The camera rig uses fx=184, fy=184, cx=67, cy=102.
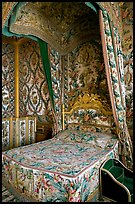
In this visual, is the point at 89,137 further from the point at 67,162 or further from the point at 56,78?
the point at 56,78

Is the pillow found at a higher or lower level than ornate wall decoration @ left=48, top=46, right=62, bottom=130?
lower

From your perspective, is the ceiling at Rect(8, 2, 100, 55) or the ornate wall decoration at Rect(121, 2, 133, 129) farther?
the ornate wall decoration at Rect(121, 2, 133, 129)

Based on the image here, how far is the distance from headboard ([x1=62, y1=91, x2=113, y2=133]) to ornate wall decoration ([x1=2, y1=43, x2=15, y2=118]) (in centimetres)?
157

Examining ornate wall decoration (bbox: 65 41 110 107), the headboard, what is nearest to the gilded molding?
ornate wall decoration (bbox: 65 41 110 107)

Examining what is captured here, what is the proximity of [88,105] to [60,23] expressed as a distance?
1.70 meters

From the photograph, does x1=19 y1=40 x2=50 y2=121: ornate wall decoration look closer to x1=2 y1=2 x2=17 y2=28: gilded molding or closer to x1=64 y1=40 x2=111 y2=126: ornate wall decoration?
x1=64 y1=40 x2=111 y2=126: ornate wall decoration

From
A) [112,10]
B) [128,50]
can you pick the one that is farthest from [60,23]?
[128,50]

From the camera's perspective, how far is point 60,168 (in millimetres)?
2164

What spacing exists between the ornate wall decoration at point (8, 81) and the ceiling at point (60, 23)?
1.59 m

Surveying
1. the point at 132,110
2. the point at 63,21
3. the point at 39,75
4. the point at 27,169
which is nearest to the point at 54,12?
the point at 63,21

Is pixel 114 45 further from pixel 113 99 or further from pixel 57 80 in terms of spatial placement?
pixel 57 80

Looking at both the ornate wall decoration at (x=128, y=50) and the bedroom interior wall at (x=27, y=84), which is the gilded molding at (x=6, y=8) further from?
the bedroom interior wall at (x=27, y=84)

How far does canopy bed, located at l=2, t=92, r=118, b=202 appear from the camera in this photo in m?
2.01

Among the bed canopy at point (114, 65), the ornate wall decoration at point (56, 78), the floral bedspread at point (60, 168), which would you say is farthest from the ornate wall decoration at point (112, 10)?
the floral bedspread at point (60, 168)
